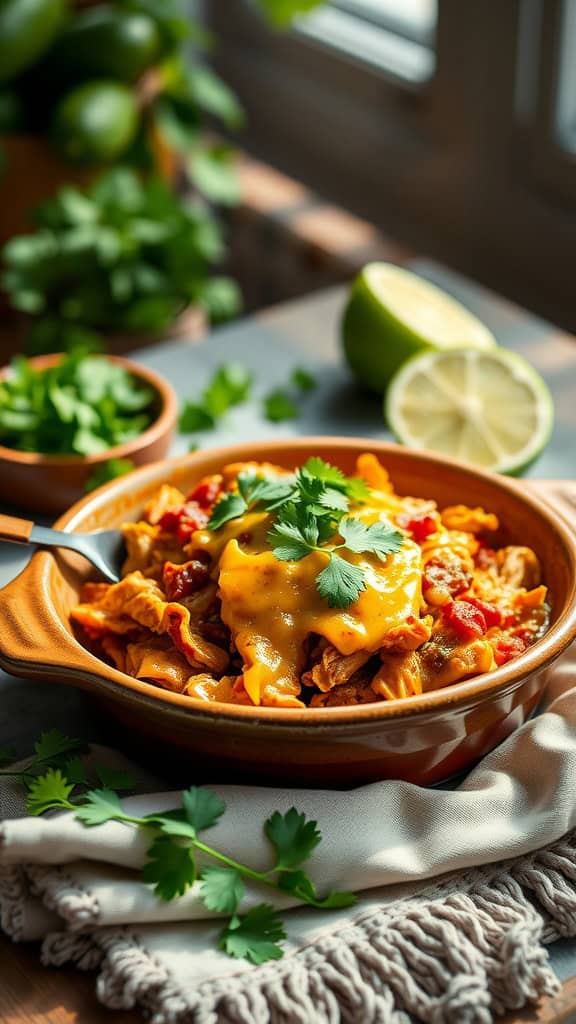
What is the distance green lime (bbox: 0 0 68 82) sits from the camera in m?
2.08

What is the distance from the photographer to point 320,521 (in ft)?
3.54

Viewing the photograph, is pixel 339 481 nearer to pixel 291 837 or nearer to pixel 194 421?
pixel 291 837

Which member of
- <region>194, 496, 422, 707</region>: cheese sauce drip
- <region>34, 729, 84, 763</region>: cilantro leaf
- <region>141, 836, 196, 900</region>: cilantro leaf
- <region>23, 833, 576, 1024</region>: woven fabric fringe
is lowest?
<region>23, 833, 576, 1024</region>: woven fabric fringe

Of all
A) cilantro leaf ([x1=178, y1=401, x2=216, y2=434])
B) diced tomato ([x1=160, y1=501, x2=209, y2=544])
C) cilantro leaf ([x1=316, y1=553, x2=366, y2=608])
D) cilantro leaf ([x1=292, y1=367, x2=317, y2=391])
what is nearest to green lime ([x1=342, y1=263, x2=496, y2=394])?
cilantro leaf ([x1=292, y1=367, x2=317, y2=391])

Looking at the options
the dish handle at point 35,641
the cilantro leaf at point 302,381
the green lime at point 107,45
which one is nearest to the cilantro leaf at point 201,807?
the dish handle at point 35,641

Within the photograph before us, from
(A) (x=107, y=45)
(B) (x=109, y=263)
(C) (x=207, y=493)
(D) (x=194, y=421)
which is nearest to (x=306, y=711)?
(C) (x=207, y=493)

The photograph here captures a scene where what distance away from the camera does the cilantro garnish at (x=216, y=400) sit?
1.60m

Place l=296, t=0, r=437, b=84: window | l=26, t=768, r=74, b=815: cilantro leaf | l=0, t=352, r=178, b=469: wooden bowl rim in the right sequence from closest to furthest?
l=26, t=768, r=74, b=815: cilantro leaf < l=0, t=352, r=178, b=469: wooden bowl rim < l=296, t=0, r=437, b=84: window

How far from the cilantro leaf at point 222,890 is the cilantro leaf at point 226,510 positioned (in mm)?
314

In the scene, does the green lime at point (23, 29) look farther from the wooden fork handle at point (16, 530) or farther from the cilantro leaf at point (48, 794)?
the cilantro leaf at point (48, 794)

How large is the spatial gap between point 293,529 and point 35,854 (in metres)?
0.33

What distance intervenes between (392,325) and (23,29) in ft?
3.12

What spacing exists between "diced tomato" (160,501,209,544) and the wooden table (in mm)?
177

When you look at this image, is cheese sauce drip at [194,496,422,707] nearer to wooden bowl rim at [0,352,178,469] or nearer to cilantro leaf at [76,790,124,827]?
cilantro leaf at [76,790,124,827]
